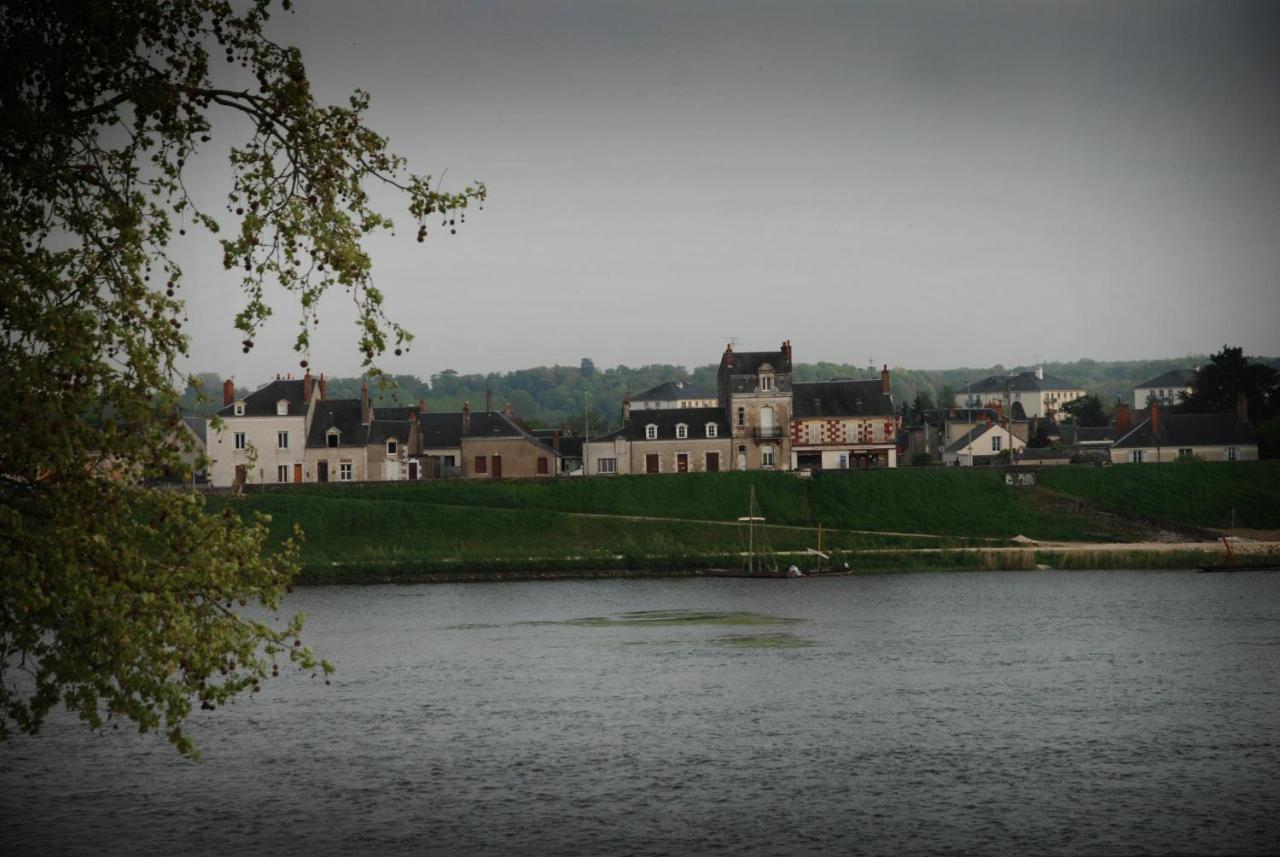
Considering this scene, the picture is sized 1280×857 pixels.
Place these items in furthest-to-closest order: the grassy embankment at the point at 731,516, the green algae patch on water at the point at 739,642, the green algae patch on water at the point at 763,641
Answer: the grassy embankment at the point at 731,516 → the green algae patch on water at the point at 739,642 → the green algae patch on water at the point at 763,641

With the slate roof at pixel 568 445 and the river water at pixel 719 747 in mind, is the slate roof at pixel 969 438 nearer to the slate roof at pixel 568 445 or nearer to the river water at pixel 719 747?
the slate roof at pixel 568 445

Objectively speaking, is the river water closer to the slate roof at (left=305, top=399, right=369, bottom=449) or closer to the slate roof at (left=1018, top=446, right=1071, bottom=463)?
the slate roof at (left=305, top=399, right=369, bottom=449)

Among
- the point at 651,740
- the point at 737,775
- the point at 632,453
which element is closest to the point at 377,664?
the point at 651,740

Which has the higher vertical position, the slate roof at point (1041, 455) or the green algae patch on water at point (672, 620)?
the slate roof at point (1041, 455)

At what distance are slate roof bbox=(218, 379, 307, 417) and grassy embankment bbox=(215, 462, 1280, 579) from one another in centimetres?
1343

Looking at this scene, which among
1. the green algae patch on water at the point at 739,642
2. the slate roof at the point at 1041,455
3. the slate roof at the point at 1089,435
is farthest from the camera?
the slate roof at the point at 1089,435

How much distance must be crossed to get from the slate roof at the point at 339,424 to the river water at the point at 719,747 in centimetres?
5183

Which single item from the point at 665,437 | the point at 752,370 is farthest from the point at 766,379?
the point at 665,437

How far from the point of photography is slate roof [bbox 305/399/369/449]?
373 ft

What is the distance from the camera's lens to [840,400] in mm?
119125

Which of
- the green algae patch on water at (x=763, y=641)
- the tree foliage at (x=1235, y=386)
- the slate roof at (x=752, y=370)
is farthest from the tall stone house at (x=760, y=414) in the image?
the green algae patch on water at (x=763, y=641)

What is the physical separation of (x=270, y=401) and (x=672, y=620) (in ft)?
197

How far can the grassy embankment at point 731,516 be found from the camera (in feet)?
281

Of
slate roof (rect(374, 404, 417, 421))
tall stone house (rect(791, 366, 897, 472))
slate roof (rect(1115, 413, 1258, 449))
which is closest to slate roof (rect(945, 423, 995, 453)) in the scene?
slate roof (rect(1115, 413, 1258, 449))
